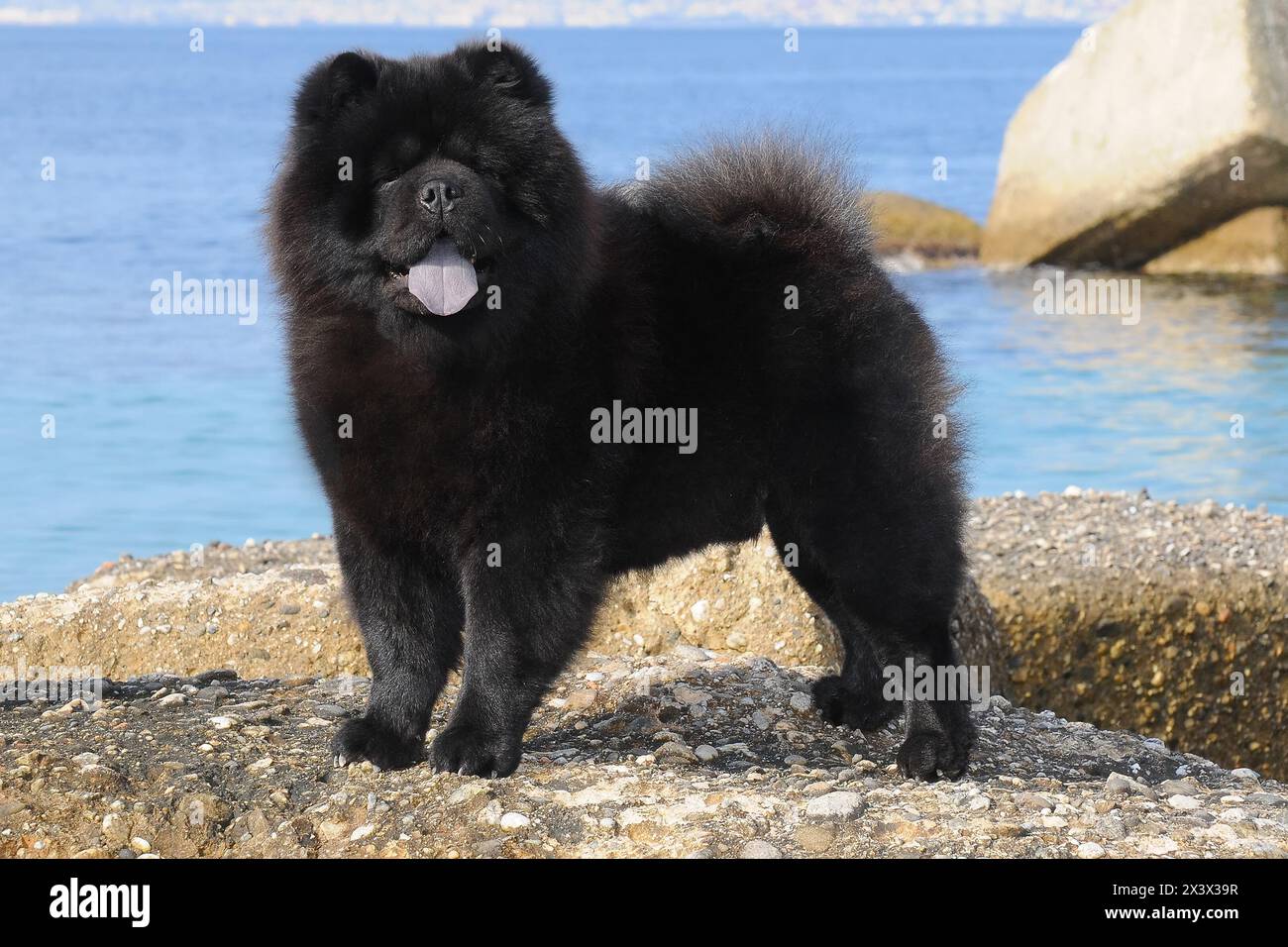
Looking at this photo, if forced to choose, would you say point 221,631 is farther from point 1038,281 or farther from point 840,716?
point 1038,281

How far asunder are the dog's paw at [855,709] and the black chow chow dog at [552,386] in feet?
1.34

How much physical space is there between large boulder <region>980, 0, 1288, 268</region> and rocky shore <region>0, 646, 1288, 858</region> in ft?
42.5

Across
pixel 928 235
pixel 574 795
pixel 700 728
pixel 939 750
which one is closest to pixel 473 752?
pixel 574 795

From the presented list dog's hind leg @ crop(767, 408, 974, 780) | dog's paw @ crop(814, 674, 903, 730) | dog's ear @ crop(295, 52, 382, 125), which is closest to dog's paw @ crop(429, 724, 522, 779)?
dog's hind leg @ crop(767, 408, 974, 780)

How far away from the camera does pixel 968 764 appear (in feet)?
16.1

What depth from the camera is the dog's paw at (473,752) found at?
14.1 feet

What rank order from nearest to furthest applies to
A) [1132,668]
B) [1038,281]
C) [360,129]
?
[360,129] < [1132,668] < [1038,281]

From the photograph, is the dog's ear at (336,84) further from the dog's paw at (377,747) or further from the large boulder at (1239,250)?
the large boulder at (1239,250)

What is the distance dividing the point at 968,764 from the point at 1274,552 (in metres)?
4.89

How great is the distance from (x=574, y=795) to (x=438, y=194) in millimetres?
1795

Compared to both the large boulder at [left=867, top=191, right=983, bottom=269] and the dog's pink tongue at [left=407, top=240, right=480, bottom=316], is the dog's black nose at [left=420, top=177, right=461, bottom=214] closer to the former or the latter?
the dog's pink tongue at [left=407, top=240, right=480, bottom=316]

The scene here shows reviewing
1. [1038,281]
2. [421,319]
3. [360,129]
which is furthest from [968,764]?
[1038,281]

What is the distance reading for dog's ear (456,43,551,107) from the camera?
399 centimetres

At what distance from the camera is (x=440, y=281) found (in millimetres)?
3898
